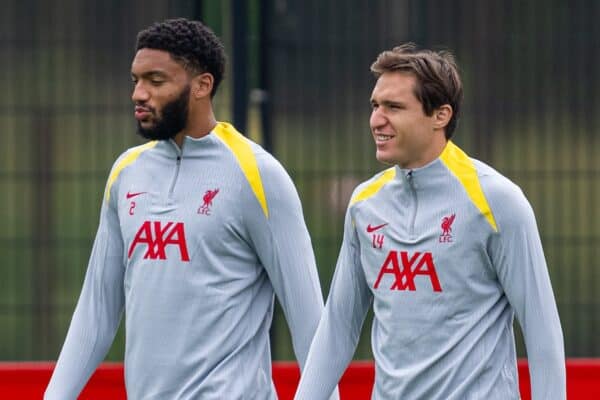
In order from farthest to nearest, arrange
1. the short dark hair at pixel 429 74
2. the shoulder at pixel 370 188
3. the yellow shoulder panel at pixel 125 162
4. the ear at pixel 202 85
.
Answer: the yellow shoulder panel at pixel 125 162
the ear at pixel 202 85
the shoulder at pixel 370 188
the short dark hair at pixel 429 74

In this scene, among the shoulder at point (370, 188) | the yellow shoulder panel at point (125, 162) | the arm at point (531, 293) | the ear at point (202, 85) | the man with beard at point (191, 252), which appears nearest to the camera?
the arm at point (531, 293)

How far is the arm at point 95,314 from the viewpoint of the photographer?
582 cm

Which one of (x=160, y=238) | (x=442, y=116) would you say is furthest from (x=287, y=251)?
(x=442, y=116)

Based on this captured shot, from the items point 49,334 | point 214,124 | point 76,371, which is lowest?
point 49,334

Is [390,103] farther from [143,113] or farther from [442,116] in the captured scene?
[143,113]

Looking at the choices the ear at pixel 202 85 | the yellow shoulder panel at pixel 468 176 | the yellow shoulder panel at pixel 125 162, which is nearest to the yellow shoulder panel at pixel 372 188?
the yellow shoulder panel at pixel 468 176

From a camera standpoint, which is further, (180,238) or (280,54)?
(280,54)

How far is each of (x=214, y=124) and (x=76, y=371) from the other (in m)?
0.89

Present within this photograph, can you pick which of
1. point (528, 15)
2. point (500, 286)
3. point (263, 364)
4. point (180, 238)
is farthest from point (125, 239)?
point (528, 15)

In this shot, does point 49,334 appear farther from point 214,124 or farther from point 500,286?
point 500,286

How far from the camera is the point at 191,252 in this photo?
18.4 ft

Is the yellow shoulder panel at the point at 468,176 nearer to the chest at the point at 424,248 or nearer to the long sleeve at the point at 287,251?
the chest at the point at 424,248

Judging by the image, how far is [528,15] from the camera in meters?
9.80

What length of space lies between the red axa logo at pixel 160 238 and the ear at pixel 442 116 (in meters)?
0.87
